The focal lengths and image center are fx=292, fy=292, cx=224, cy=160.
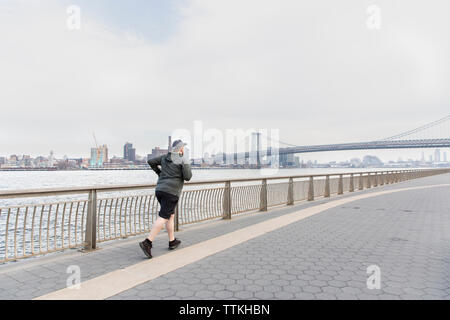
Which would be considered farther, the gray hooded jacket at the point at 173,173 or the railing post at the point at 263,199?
the railing post at the point at 263,199

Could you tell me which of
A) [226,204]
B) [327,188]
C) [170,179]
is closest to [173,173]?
[170,179]

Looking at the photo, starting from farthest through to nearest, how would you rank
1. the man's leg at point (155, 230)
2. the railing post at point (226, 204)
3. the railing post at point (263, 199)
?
the railing post at point (263, 199), the railing post at point (226, 204), the man's leg at point (155, 230)

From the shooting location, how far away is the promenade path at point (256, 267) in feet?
11.6

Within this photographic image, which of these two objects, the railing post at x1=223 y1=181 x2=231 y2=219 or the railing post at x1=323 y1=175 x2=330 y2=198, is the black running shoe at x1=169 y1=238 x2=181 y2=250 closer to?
the railing post at x1=223 y1=181 x2=231 y2=219

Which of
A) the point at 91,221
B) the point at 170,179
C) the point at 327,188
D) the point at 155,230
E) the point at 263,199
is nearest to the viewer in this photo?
the point at 155,230

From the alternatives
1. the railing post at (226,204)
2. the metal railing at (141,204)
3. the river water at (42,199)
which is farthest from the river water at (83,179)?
the railing post at (226,204)

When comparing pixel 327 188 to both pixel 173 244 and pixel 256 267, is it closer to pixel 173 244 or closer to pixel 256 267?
pixel 173 244

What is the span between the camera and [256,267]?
174 inches

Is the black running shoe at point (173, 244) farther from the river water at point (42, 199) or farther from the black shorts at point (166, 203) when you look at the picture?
the river water at point (42, 199)

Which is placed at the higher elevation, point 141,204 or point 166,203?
point 166,203

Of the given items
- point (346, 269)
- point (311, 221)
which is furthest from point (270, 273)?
point (311, 221)

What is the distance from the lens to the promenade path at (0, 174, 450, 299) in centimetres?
354
